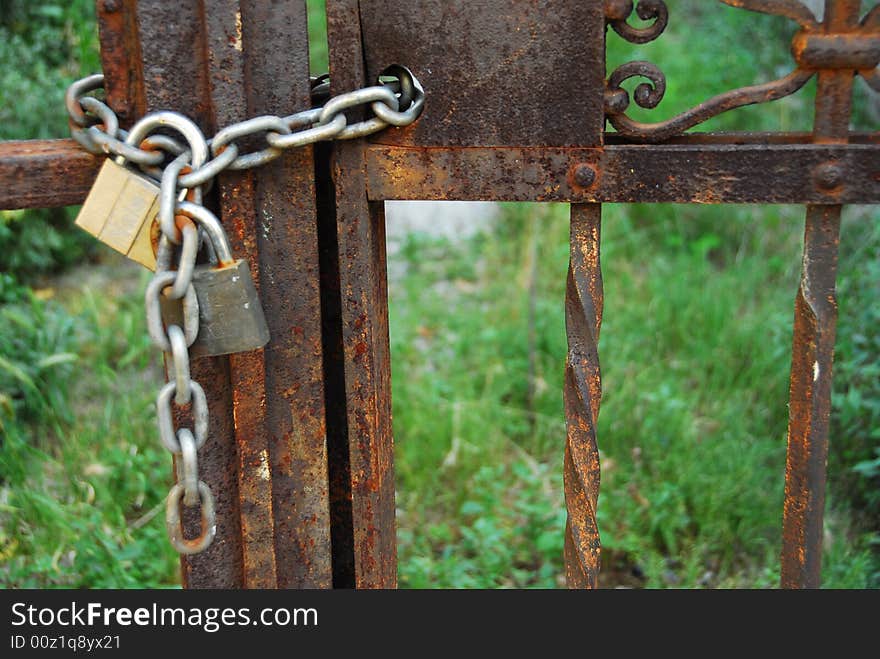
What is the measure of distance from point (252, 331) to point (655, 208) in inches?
138

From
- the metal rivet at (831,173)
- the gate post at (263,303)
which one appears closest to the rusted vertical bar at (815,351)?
the metal rivet at (831,173)

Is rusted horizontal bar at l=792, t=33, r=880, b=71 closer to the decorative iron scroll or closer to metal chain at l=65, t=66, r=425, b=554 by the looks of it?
the decorative iron scroll

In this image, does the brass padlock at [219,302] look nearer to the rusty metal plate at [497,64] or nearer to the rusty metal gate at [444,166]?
the rusty metal gate at [444,166]

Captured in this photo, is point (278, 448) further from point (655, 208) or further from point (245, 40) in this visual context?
point (655, 208)

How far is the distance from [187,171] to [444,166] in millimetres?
312

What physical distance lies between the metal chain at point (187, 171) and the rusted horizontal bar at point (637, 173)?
78 mm

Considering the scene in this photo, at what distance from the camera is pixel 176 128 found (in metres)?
1.16

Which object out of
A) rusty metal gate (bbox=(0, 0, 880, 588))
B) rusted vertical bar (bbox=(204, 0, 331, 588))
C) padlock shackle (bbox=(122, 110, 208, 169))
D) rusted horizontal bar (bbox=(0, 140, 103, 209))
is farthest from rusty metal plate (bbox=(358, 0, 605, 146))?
rusted horizontal bar (bbox=(0, 140, 103, 209))

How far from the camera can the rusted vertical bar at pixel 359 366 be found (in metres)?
1.20

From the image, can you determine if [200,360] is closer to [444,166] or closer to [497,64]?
[444,166]

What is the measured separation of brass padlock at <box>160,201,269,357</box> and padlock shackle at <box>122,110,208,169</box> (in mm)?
75

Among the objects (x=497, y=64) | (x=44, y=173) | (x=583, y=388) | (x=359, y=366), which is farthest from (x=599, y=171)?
(x=44, y=173)

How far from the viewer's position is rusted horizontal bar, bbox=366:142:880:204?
3.81 feet
